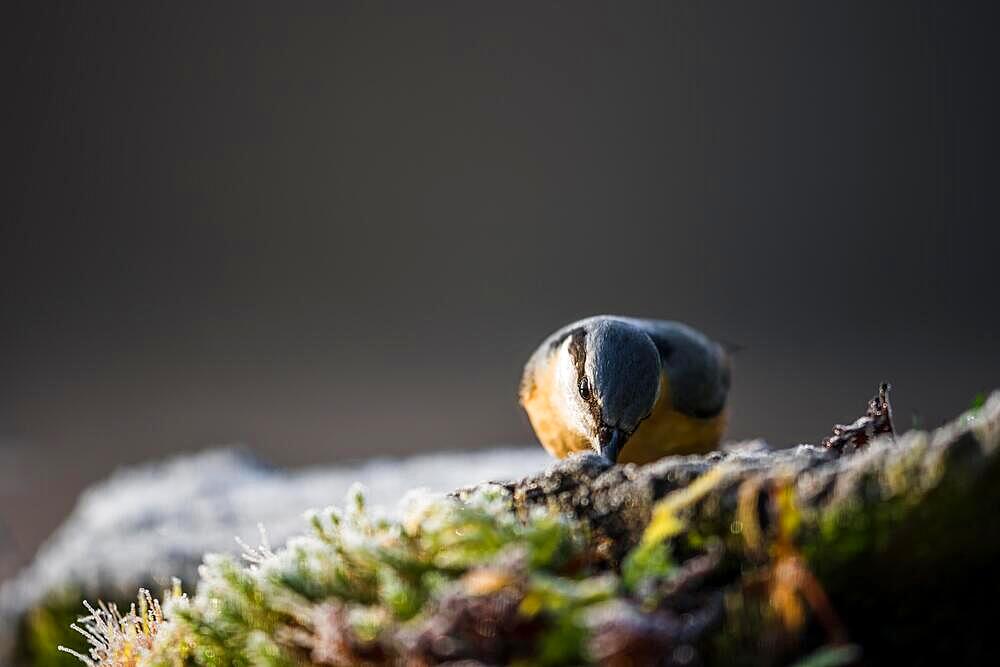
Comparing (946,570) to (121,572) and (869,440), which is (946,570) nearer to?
(869,440)

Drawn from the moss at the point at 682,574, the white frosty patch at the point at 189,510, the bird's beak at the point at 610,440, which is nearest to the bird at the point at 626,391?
the bird's beak at the point at 610,440

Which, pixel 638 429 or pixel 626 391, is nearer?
pixel 626 391

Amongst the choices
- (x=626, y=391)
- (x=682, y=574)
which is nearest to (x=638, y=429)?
(x=626, y=391)

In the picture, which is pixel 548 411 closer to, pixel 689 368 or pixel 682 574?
pixel 689 368

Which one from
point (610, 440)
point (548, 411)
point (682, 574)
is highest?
point (548, 411)

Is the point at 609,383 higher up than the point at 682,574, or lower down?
higher up

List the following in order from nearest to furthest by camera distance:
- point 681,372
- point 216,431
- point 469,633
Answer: point 469,633
point 681,372
point 216,431

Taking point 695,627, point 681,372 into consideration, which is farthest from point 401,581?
point 681,372
